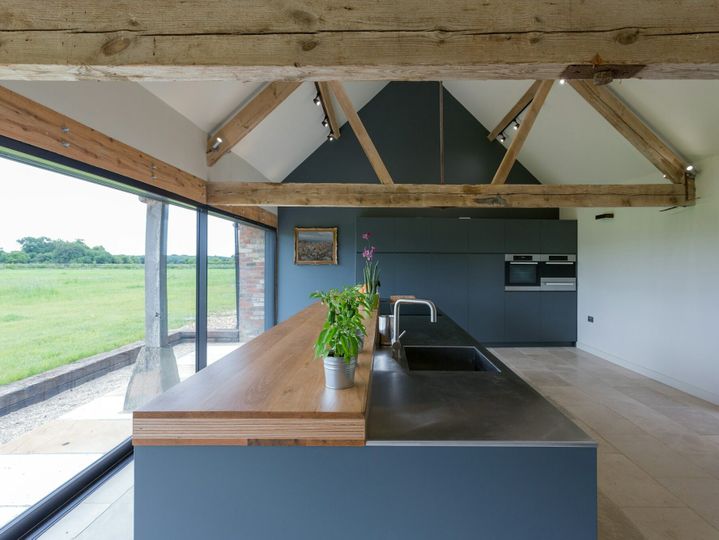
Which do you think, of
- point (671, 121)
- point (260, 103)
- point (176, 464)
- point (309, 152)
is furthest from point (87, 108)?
point (671, 121)

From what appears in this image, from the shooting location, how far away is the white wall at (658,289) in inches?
148

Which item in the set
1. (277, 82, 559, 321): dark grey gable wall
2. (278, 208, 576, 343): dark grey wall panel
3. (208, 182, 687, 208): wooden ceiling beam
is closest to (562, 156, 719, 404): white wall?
(278, 208, 576, 343): dark grey wall panel

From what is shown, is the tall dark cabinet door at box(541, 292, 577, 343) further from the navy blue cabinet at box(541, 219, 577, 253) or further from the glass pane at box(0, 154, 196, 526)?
the glass pane at box(0, 154, 196, 526)

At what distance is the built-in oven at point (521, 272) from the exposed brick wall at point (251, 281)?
156 inches

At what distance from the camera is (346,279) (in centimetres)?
638

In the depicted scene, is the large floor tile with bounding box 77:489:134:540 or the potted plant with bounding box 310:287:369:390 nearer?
the potted plant with bounding box 310:287:369:390

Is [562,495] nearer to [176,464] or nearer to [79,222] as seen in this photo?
[176,464]

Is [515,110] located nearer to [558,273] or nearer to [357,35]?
[558,273]

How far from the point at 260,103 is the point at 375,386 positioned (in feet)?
10.9

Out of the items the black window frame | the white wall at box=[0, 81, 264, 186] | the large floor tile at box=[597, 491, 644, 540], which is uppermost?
the white wall at box=[0, 81, 264, 186]

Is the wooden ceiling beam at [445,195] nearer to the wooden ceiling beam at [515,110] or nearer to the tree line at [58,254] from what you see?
the wooden ceiling beam at [515,110]

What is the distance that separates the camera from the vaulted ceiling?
330 centimetres

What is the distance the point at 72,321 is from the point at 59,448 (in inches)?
32.1

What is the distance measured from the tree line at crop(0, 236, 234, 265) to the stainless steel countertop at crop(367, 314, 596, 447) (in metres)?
1.90
